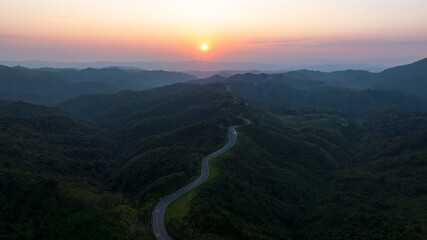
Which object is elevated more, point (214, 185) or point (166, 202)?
point (214, 185)

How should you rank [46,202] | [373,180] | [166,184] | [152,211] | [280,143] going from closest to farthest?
[46,202], [152,211], [166,184], [373,180], [280,143]

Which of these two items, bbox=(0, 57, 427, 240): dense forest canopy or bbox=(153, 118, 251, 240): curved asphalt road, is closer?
bbox=(153, 118, 251, 240): curved asphalt road

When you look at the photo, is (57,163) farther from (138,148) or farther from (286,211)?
(286,211)

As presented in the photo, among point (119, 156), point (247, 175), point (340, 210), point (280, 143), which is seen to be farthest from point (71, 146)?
point (340, 210)

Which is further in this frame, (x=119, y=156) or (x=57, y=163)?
(x=119, y=156)

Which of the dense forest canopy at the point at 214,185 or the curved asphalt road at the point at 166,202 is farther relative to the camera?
the dense forest canopy at the point at 214,185

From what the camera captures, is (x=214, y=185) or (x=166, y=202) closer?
(x=166, y=202)

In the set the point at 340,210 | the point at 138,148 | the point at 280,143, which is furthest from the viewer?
the point at 138,148

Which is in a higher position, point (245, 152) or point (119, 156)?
point (245, 152)

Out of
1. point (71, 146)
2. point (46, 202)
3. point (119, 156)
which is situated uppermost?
point (46, 202)

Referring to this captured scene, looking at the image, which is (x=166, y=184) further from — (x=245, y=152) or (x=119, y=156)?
(x=119, y=156)
